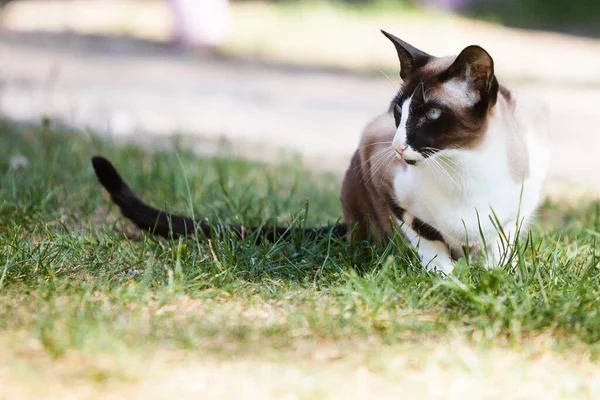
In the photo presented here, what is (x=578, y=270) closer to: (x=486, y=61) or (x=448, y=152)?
(x=448, y=152)

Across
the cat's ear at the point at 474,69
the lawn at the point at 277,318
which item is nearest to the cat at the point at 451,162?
the cat's ear at the point at 474,69

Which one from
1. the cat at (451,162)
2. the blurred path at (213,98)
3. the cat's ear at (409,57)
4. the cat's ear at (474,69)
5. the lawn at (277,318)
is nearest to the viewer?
the lawn at (277,318)

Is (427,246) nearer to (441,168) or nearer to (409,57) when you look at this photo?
(441,168)

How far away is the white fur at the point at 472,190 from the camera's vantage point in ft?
7.87

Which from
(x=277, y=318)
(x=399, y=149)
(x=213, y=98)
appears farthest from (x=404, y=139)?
(x=213, y=98)

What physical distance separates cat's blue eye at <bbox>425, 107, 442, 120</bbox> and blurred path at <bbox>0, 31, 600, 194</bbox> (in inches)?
93.6

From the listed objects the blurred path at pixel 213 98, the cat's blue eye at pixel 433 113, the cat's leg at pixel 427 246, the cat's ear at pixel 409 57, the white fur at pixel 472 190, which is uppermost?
the cat's ear at pixel 409 57

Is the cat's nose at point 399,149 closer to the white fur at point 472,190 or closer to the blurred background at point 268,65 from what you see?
the white fur at point 472,190

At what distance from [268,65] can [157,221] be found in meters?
5.67

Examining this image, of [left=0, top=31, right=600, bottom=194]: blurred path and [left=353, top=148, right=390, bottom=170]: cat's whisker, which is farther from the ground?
[left=353, top=148, right=390, bottom=170]: cat's whisker

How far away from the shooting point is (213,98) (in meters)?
6.66

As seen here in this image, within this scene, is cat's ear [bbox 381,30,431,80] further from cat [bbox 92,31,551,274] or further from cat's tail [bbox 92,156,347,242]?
cat's tail [bbox 92,156,347,242]

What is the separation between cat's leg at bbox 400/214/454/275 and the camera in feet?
8.25

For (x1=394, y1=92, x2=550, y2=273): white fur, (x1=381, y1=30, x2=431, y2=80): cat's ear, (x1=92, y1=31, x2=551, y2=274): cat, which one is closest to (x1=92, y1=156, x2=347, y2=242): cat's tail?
(x1=92, y1=31, x2=551, y2=274): cat
